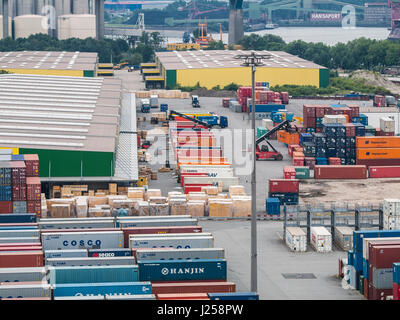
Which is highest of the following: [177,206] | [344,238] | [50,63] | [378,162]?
[50,63]

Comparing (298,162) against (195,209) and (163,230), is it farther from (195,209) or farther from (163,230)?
(163,230)

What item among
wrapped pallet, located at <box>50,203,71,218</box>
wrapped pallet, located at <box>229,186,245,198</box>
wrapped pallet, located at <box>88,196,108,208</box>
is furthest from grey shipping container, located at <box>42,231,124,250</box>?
wrapped pallet, located at <box>229,186,245,198</box>

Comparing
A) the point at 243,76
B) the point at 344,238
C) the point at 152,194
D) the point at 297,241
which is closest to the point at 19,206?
the point at 152,194

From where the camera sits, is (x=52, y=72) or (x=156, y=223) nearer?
(x=156, y=223)

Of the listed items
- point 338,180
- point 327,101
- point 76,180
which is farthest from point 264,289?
point 327,101

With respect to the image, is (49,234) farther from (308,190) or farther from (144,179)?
(308,190)
